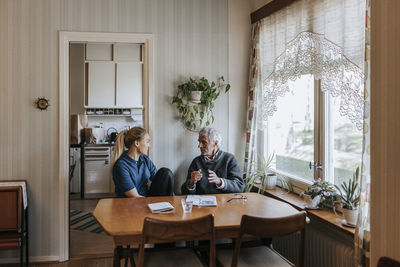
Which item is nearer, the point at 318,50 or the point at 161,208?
the point at 161,208

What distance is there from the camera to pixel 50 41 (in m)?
3.19

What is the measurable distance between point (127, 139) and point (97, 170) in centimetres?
301

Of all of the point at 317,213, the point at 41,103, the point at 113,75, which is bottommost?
the point at 317,213

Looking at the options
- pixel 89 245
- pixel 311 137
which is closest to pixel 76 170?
pixel 89 245

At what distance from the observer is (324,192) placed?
238 centimetres

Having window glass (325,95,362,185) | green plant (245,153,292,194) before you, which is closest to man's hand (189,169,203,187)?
green plant (245,153,292,194)

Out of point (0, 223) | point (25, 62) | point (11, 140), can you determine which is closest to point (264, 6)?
point (25, 62)

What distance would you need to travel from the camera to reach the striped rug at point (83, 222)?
4145 millimetres

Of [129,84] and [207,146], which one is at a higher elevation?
[129,84]

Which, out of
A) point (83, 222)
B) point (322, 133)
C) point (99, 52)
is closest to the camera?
point (322, 133)

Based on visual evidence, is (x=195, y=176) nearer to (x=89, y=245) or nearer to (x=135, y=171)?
(x=135, y=171)

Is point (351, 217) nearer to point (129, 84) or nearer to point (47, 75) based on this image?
point (47, 75)

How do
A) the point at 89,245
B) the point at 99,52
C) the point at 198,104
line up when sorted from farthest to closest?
the point at 99,52
the point at 89,245
the point at 198,104

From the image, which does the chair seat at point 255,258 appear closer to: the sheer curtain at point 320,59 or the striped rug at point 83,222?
the sheer curtain at point 320,59
